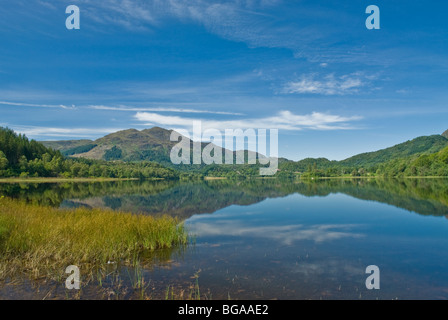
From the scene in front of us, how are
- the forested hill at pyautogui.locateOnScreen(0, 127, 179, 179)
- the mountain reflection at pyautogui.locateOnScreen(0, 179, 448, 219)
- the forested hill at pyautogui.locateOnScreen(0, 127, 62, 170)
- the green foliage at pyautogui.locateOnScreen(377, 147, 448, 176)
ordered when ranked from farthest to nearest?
the green foliage at pyautogui.locateOnScreen(377, 147, 448, 176) → the forested hill at pyautogui.locateOnScreen(0, 127, 62, 170) → the forested hill at pyautogui.locateOnScreen(0, 127, 179, 179) → the mountain reflection at pyautogui.locateOnScreen(0, 179, 448, 219)

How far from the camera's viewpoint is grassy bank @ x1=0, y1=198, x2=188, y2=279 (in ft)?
44.2

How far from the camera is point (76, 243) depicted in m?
15.6

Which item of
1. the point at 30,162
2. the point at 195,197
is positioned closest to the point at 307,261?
the point at 195,197

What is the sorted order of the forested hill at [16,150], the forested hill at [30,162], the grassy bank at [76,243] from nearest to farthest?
the grassy bank at [76,243] → the forested hill at [30,162] → the forested hill at [16,150]

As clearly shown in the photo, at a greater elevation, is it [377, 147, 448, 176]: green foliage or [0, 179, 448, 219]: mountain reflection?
[377, 147, 448, 176]: green foliage

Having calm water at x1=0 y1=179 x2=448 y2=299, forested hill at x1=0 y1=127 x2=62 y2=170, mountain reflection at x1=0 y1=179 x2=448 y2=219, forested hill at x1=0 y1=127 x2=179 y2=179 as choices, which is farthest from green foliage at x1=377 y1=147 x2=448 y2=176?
forested hill at x1=0 y1=127 x2=62 y2=170

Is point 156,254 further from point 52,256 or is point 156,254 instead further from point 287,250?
point 287,250

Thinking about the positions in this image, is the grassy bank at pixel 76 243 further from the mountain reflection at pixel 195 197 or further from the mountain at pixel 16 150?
the mountain at pixel 16 150

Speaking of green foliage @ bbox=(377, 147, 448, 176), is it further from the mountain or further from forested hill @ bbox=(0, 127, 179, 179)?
the mountain

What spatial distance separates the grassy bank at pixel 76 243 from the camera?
44.2ft

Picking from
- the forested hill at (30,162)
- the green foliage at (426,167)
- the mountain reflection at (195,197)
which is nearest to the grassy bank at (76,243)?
the mountain reflection at (195,197)
